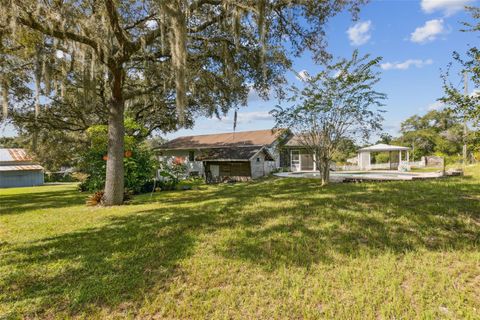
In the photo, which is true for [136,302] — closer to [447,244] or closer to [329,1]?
[447,244]

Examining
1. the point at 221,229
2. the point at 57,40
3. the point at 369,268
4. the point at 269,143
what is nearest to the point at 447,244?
the point at 369,268

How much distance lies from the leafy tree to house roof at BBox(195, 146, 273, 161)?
23.3 feet

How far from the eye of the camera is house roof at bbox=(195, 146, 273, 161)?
18695 millimetres

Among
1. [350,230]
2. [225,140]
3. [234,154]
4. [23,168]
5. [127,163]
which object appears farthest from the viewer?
[23,168]

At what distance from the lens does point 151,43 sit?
8562 millimetres

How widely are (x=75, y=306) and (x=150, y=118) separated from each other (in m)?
17.9

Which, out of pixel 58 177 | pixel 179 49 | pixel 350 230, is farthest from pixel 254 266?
pixel 58 177

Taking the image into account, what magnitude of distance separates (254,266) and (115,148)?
672 cm

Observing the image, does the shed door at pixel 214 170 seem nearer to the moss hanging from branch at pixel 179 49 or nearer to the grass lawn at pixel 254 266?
the moss hanging from branch at pixel 179 49

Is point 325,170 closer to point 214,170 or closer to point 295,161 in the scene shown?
point 214,170

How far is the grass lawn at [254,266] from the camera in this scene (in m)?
2.62

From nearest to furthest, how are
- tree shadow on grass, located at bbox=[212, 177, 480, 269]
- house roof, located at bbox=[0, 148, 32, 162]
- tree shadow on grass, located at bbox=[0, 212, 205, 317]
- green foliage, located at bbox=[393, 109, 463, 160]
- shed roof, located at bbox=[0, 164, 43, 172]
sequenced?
tree shadow on grass, located at bbox=[0, 212, 205, 317], tree shadow on grass, located at bbox=[212, 177, 480, 269], shed roof, located at bbox=[0, 164, 43, 172], house roof, located at bbox=[0, 148, 32, 162], green foliage, located at bbox=[393, 109, 463, 160]

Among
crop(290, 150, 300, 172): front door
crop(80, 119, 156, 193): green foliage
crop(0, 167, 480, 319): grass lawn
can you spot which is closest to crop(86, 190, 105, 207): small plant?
crop(0, 167, 480, 319): grass lawn

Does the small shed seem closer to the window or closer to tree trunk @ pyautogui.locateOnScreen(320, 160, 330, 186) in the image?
the window
